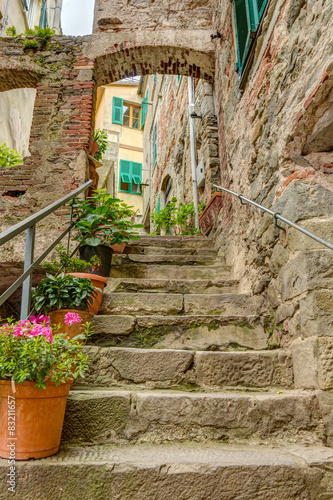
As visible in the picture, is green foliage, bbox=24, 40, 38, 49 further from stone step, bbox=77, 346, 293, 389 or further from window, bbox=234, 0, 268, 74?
stone step, bbox=77, 346, 293, 389

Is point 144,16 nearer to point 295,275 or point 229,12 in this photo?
point 229,12

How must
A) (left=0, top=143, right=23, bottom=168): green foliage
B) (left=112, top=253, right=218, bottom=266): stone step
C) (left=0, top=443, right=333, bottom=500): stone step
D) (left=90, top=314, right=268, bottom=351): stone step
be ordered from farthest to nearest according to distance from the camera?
(left=0, top=143, right=23, bottom=168): green foliage < (left=112, top=253, right=218, bottom=266): stone step < (left=90, top=314, right=268, bottom=351): stone step < (left=0, top=443, right=333, bottom=500): stone step

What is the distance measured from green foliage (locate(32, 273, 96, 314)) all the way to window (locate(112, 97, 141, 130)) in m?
13.8

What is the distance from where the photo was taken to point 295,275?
6.31 ft

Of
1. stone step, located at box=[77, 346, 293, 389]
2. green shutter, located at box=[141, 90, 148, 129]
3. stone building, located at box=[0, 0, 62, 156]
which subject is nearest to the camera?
stone step, located at box=[77, 346, 293, 389]

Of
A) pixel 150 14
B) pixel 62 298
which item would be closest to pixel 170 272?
pixel 62 298

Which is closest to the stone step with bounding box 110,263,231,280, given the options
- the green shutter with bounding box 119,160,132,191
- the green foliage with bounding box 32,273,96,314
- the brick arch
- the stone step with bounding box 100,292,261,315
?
the stone step with bounding box 100,292,261,315

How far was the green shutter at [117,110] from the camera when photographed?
1490cm

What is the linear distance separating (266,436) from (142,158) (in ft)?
47.3

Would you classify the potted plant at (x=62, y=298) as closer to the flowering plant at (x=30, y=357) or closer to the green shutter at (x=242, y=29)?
the flowering plant at (x=30, y=357)

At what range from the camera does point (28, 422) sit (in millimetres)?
1312

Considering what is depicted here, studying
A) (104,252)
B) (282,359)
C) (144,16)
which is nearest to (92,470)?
(282,359)

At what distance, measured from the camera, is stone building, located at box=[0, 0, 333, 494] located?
4.40 ft

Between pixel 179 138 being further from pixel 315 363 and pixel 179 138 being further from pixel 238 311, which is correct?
pixel 315 363
